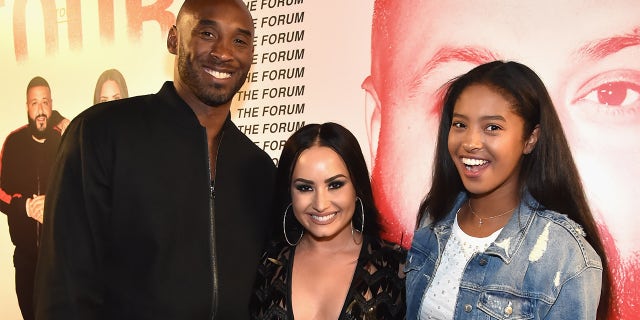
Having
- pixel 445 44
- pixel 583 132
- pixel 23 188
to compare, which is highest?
pixel 445 44

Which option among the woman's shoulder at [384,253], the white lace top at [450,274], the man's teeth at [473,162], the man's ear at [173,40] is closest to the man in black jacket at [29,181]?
the man's ear at [173,40]

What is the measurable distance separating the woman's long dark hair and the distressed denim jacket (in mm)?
596

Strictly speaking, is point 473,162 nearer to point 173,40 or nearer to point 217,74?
point 217,74

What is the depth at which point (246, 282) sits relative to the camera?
2219 mm

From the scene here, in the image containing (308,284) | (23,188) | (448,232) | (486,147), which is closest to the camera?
(486,147)

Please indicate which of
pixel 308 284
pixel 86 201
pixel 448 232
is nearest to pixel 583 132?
pixel 448 232

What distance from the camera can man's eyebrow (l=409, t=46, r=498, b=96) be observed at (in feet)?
8.20

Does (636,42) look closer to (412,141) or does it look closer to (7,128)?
(412,141)

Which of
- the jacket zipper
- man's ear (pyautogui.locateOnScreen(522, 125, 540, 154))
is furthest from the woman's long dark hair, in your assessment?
man's ear (pyautogui.locateOnScreen(522, 125, 540, 154))

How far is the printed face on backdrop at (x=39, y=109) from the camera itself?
389 cm

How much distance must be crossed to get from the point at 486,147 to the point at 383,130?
112 cm

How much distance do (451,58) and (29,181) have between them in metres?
2.81

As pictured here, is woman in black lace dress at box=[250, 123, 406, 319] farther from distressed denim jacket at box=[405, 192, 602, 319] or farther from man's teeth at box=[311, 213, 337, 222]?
distressed denim jacket at box=[405, 192, 602, 319]

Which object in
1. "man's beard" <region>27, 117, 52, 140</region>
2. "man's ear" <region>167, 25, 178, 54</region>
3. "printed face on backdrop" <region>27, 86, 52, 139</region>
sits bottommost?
"man's beard" <region>27, 117, 52, 140</region>
